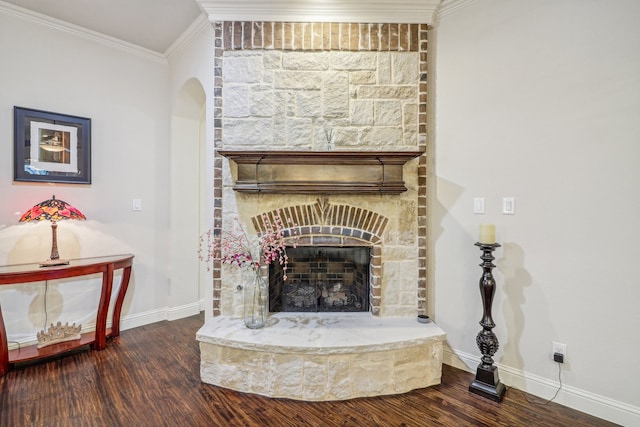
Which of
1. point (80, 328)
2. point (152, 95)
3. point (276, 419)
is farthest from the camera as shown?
point (152, 95)

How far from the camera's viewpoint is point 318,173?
2.19 m

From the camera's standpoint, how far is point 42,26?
2508 mm

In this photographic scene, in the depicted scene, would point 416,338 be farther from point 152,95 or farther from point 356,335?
point 152,95

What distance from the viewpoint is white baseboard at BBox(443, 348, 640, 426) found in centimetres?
165

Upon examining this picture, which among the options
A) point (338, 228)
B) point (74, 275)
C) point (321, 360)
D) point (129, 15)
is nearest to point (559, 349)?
point (321, 360)

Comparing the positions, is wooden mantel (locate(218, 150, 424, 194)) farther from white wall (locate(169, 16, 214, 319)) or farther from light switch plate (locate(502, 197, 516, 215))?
white wall (locate(169, 16, 214, 319))

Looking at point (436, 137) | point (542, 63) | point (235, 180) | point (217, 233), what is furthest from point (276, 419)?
point (542, 63)

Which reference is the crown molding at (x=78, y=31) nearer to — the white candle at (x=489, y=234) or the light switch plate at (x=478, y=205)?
the light switch plate at (x=478, y=205)

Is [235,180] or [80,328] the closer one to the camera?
[235,180]

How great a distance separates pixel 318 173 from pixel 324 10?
1.26m

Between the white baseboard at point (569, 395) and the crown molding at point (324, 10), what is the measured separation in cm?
263

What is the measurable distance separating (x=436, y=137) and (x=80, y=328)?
3380mm

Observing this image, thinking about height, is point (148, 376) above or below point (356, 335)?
below

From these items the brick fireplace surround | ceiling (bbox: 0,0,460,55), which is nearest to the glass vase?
the brick fireplace surround
